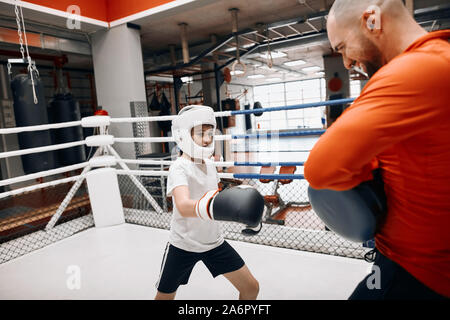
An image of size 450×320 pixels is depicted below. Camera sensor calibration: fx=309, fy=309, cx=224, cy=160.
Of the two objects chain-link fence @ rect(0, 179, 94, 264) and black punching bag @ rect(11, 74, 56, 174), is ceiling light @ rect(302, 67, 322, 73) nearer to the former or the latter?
chain-link fence @ rect(0, 179, 94, 264)

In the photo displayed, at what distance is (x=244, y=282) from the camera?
1.32 meters

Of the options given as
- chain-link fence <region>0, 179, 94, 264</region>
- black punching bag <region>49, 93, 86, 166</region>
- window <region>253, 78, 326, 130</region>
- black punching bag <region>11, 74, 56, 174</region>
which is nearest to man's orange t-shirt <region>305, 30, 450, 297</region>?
chain-link fence <region>0, 179, 94, 264</region>

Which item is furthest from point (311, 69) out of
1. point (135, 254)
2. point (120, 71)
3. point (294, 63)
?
point (135, 254)

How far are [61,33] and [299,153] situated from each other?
7346mm

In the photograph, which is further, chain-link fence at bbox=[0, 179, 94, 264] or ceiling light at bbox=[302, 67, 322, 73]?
ceiling light at bbox=[302, 67, 322, 73]

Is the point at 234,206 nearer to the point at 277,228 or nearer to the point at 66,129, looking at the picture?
the point at 277,228

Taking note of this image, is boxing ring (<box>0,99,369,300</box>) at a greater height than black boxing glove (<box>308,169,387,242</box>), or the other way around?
black boxing glove (<box>308,169,387,242</box>)

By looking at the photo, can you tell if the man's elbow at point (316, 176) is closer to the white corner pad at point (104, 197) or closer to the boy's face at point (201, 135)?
the boy's face at point (201, 135)

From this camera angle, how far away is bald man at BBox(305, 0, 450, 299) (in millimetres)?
537

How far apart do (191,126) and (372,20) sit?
71 centimetres

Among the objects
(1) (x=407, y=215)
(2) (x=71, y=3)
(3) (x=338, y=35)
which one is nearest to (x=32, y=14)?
(2) (x=71, y=3)

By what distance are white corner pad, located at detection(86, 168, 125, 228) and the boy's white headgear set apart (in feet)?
6.59

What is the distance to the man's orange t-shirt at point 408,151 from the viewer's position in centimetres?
53
